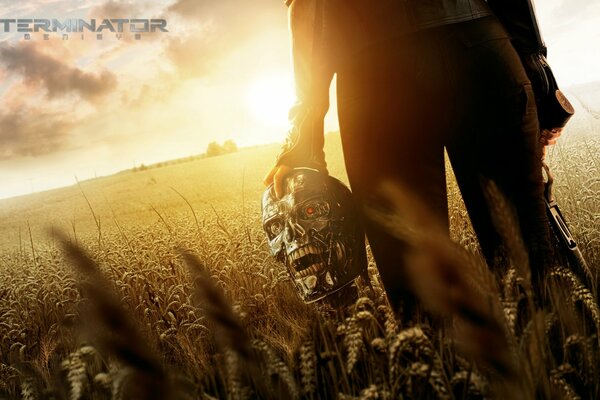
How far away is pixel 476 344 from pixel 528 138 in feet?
2.56

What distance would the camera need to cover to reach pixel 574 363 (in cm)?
144

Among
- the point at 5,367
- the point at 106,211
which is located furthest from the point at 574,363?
the point at 106,211

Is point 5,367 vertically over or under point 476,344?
under

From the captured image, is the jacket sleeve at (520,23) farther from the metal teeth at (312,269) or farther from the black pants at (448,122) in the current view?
the metal teeth at (312,269)

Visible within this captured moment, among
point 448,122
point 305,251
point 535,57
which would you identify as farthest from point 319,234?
point 535,57

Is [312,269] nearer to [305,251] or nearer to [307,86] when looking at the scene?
[305,251]

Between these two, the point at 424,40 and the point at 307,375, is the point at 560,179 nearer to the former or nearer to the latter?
the point at 424,40

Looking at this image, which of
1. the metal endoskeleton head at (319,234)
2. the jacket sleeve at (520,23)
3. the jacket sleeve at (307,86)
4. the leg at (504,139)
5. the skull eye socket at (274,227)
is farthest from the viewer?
the skull eye socket at (274,227)

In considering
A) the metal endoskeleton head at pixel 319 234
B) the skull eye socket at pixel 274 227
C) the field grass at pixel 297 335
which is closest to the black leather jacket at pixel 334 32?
the metal endoskeleton head at pixel 319 234

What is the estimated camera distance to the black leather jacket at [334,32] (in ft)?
5.11

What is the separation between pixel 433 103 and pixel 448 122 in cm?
9

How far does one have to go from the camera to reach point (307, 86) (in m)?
1.90

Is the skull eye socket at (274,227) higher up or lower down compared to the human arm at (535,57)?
lower down

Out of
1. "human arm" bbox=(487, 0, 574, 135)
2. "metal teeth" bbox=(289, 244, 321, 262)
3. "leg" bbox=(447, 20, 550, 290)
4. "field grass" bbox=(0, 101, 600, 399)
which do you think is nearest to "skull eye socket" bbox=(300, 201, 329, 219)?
"metal teeth" bbox=(289, 244, 321, 262)
